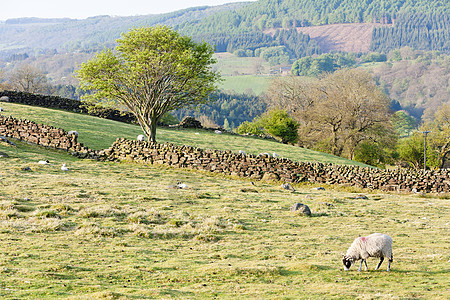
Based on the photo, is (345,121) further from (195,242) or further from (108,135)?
(195,242)

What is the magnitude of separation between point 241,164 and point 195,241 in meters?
17.2

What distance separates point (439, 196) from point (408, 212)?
8.86 metres

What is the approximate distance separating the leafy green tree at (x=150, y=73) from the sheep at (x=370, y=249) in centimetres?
2367

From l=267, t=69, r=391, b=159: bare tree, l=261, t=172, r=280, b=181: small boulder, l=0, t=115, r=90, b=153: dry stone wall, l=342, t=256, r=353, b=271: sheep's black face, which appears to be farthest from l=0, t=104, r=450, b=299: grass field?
l=267, t=69, r=391, b=159: bare tree

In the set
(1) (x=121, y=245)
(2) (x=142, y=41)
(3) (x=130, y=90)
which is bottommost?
(1) (x=121, y=245)

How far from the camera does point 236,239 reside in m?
13.2

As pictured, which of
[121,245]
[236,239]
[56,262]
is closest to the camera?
[56,262]

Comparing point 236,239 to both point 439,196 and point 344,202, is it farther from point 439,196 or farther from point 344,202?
point 439,196

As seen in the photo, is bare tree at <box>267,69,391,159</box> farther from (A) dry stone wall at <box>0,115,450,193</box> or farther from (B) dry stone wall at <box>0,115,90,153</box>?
(B) dry stone wall at <box>0,115,90,153</box>

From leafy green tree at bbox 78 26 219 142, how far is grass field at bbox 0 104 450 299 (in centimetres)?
1122

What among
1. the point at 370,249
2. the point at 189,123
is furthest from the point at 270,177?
the point at 189,123

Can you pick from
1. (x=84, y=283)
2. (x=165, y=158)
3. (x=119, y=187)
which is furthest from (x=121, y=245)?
(x=165, y=158)

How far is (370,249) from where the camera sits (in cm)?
971

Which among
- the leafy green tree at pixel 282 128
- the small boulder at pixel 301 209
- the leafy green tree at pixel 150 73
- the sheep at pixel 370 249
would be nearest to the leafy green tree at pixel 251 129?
the leafy green tree at pixel 282 128
